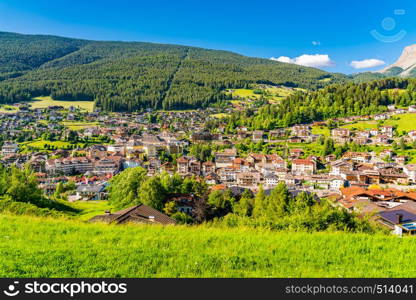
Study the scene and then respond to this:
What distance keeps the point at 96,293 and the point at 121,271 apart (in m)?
0.59

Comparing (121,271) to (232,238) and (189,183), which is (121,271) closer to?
(232,238)

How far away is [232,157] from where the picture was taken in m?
73.8

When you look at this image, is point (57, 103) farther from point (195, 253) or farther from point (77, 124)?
point (195, 253)

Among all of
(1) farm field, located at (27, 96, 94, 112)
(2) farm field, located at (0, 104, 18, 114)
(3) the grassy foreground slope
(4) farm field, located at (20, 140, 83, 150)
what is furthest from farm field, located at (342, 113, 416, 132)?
(2) farm field, located at (0, 104, 18, 114)

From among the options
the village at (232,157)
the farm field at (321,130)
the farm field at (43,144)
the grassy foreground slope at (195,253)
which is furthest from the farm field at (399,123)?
the grassy foreground slope at (195,253)

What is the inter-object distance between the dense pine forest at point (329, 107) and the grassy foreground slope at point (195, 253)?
310 feet

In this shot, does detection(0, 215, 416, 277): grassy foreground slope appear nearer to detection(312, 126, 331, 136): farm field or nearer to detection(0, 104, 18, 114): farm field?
detection(312, 126, 331, 136): farm field

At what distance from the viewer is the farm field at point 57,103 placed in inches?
5625

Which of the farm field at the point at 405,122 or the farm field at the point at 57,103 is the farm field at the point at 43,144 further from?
the farm field at the point at 405,122

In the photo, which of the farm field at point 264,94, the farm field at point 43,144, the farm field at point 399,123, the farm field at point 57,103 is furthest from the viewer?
the farm field at point 264,94

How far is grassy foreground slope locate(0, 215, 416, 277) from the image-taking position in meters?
4.47

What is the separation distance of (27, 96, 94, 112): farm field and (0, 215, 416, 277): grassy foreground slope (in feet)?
489

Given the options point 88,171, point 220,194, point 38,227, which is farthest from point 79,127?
point 38,227

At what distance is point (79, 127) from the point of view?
108 metres
